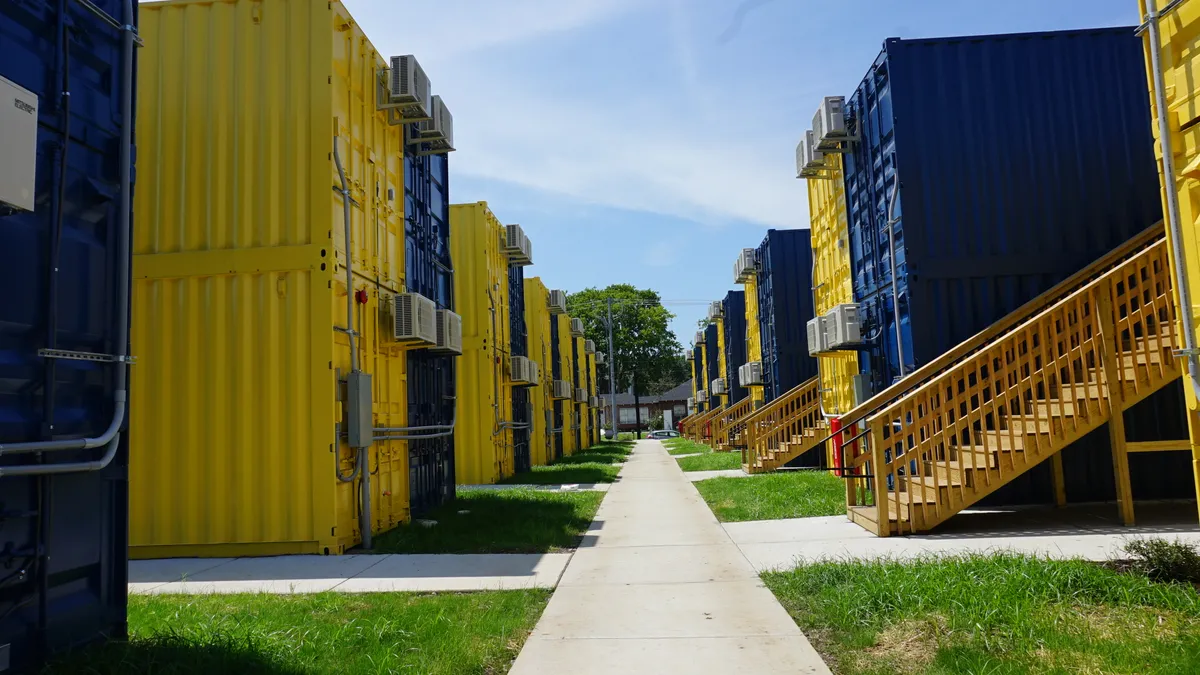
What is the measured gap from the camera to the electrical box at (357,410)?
8.08 m

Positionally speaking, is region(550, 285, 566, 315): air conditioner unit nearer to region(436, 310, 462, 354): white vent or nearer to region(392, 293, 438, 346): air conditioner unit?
region(436, 310, 462, 354): white vent

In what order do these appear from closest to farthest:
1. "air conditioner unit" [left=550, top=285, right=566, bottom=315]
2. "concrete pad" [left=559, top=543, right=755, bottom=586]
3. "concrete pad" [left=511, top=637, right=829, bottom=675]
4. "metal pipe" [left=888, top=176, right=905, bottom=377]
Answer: "concrete pad" [left=511, top=637, right=829, bottom=675] < "concrete pad" [left=559, top=543, right=755, bottom=586] < "metal pipe" [left=888, top=176, right=905, bottom=377] < "air conditioner unit" [left=550, top=285, right=566, bottom=315]

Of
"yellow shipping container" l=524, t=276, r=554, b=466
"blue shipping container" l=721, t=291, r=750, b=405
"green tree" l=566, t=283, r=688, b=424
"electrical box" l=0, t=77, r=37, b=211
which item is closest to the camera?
"electrical box" l=0, t=77, r=37, b=211

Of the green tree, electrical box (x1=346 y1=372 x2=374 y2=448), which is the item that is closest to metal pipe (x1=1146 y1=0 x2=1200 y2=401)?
electrical box (x1=346 y1=372 x2=374 y2=448)

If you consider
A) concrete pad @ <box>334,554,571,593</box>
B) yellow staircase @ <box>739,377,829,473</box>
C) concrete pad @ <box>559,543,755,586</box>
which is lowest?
concrete pad @ <box>559,543,755,586</box>

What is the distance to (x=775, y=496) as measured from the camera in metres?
11.3

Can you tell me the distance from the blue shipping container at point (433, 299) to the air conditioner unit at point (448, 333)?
49cm

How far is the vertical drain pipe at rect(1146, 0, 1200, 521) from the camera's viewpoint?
4.80m

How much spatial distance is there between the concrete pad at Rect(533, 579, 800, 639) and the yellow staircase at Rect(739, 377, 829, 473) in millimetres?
9094

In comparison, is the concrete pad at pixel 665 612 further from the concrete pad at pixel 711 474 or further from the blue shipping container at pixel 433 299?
the concrete pad at pixel 711 474

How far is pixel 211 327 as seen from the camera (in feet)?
26.8

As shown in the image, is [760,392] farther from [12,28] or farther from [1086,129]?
[12,28]

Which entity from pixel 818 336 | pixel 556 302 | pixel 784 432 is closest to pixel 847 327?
pixel 818 336

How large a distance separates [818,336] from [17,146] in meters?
10.4
